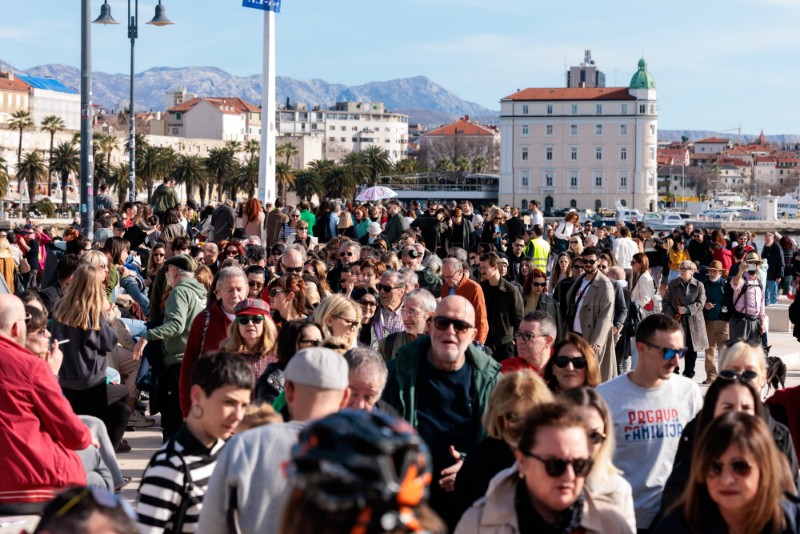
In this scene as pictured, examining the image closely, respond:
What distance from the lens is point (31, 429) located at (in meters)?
4.95

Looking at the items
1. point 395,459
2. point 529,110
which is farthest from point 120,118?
point 395,459

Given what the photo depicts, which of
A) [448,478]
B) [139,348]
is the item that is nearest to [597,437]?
[448,478]

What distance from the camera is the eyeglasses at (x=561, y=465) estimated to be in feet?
12.0

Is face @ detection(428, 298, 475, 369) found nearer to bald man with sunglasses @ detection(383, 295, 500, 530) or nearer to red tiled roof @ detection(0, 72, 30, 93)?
bald man with sunglasses @ detection(383, 295, 500, 530)

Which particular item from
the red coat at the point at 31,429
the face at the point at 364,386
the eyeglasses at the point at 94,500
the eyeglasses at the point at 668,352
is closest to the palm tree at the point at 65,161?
the red coat at the point at 31,429

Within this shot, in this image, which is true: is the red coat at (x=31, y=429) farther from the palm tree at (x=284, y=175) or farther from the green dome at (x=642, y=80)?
the green dome at (x=642, y=80)

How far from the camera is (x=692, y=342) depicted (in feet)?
44.7

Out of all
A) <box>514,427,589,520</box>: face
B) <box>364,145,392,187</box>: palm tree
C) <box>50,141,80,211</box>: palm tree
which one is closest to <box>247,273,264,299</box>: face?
<box>514,427,589,520</box>: face

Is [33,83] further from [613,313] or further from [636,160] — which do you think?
[613,313]

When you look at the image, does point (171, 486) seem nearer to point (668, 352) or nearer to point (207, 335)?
point (668, 352)

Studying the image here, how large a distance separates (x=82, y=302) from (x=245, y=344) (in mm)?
1217

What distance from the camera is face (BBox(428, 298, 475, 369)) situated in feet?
18.8

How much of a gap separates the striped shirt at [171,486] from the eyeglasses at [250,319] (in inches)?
107

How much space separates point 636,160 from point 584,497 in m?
135
